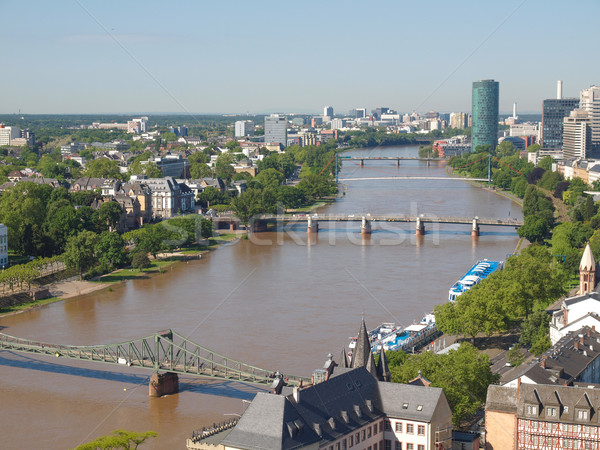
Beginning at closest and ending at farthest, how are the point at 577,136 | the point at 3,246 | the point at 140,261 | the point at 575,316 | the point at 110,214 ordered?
the point at 575,316 < the point at 3,246 < the point at 140,261 < the point at 110,214 < the point at 577,136

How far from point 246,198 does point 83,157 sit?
54.7 m

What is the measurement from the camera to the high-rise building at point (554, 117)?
5084 inches

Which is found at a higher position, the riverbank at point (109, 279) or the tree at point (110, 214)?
the tree at point (110, 214)

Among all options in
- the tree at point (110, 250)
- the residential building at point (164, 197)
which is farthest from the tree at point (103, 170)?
the tree at point (110, 250)

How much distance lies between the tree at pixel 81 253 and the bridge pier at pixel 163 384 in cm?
1876

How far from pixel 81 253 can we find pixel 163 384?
63.5 ft

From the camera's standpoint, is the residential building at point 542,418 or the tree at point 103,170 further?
the tree at point 103,170

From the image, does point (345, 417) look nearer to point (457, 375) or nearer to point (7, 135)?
point (457, 375)

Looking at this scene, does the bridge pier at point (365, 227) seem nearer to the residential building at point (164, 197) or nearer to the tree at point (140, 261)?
the residential building at point (164, 197)

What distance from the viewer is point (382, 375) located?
73.5 feet

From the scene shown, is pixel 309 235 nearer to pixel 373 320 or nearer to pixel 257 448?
pixel 373 320

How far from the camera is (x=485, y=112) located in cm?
16025

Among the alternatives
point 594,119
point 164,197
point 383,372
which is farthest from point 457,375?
point 594,119

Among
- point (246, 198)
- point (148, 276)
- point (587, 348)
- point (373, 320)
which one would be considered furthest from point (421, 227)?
point (587, 348)
